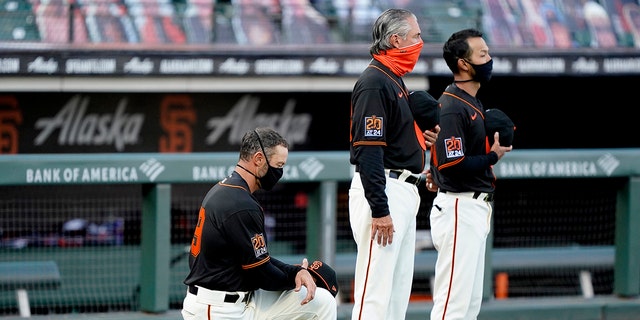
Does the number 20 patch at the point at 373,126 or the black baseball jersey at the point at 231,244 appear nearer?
the black baseball jersey at the point at 231,244

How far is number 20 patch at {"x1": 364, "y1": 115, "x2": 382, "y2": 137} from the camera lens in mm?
4938

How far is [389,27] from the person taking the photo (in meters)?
5.07

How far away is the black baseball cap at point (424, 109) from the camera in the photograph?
5082 mm

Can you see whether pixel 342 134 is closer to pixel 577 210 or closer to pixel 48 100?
pixel 48 100

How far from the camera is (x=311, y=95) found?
507 inches

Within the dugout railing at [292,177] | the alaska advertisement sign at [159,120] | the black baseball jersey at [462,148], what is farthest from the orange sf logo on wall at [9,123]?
the black baseball jersey at [462,148]

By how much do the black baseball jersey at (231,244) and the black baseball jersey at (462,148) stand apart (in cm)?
107

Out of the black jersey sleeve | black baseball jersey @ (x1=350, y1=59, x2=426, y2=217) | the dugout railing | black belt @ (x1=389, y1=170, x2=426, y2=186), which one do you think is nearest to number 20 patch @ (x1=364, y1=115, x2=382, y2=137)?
black baseball jersey @ (x1=350, y1=59, x2=426, y2=217)

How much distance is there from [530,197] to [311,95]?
4085mm

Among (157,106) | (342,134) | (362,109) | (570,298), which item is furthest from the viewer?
(342,134)

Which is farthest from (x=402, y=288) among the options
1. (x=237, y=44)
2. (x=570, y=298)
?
(x=237, y=44)

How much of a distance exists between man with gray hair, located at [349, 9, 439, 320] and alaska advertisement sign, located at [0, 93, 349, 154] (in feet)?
24.3

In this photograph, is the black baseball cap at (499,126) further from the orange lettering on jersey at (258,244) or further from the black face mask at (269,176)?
the orange lettering on jersey at (258,244)

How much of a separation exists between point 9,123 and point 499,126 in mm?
7441
